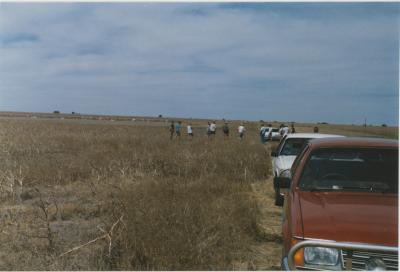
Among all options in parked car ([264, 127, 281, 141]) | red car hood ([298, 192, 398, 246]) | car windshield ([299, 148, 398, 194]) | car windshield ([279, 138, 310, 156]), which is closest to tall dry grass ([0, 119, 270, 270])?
car windshield ([279, 138, 310, 156])

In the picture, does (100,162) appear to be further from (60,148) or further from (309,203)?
(309,203)

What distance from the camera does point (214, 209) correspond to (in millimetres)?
7543

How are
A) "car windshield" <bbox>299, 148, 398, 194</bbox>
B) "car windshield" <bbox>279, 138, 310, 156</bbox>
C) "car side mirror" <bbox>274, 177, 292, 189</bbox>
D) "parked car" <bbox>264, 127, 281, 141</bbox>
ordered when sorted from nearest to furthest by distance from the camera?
1. "car windshield" <bbox>299, 148, 398, 194</bbox>
2. "car side mirror" <bbox>274, 177, 292, 189</bbox>
3. "car windshield" <bbox>279, 138, 310, 156</bbox>
4. "parked car" <bbox>264, 127, 281, 141</bbox>

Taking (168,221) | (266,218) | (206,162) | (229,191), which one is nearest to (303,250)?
(168,221)

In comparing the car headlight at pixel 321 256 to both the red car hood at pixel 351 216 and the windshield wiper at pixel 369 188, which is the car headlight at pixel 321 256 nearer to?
the red car hood at pixel 351 216

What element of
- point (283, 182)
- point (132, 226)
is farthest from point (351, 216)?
point (132, 226)

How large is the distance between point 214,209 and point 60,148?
15.3 meters

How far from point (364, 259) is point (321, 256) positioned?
0.34 metres

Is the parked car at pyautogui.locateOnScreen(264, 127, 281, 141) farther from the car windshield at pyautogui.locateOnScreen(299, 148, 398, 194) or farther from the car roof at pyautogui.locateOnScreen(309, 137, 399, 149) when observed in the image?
the car windshield at pyautogui.locateOnScreen(299, 148, 398, 194)

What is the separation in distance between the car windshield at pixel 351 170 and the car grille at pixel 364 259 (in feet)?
3.66

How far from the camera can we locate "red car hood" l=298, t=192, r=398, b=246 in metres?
3.48

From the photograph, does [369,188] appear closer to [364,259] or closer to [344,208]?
[344,208]

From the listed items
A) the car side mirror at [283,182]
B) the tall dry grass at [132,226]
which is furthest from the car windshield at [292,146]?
the car side mirror at [283,182]

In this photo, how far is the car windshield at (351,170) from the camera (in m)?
4.68
